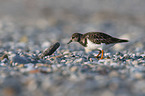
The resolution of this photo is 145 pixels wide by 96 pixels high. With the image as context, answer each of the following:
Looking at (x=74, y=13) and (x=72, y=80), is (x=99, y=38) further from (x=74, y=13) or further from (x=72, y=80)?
(x=74, y=13)

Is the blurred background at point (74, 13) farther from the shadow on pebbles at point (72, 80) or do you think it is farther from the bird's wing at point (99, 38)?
the shadow on pebbles at point (72, 80)

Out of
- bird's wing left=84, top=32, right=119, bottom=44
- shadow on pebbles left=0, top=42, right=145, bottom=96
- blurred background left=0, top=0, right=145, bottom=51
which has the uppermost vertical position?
blurred background left=0, top=0, right=145, bottom=51

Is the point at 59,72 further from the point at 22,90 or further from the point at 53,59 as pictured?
the point at 53,59

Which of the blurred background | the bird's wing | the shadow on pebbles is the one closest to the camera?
the shadow on pebbles

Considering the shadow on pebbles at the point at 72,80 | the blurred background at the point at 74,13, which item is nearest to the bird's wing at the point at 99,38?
the shadow on pebbles at the point at 72,80

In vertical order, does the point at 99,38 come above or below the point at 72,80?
above

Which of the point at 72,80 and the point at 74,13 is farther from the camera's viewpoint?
the point at 74,13

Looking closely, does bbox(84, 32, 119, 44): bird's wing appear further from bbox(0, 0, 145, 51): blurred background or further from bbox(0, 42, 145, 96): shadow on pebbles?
bbox(0, 0, 145, 51): blurred background

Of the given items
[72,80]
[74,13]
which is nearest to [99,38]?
[72,80]

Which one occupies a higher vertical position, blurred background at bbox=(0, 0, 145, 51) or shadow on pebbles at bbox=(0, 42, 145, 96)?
blurred background at bbox=(0, 0, 145, 51)

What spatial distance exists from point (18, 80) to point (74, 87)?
3.53 feet

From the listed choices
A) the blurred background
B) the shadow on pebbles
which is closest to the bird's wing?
the shadow on pebbles

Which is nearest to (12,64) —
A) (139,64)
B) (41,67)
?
(41,67)

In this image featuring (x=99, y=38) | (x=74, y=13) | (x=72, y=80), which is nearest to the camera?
(x=72, y=80)
